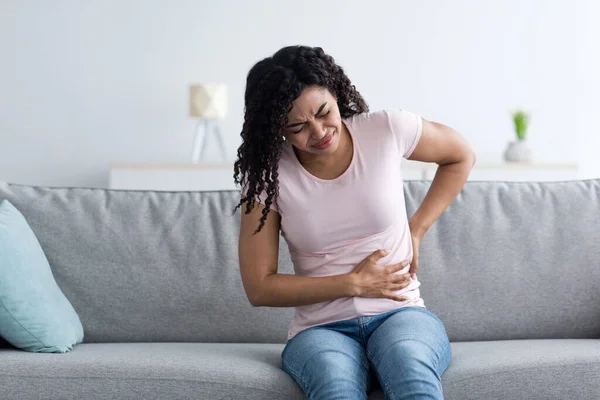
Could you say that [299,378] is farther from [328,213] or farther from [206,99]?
[206,99]

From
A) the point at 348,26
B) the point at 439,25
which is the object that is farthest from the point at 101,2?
the point at 439,25

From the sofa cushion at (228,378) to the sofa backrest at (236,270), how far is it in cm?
39

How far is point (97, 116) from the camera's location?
4.95 metres

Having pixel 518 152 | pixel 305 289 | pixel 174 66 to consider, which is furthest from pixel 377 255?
pixel 174 66

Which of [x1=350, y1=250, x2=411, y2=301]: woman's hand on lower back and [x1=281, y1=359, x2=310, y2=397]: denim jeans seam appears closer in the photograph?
[x1=281, y1=359, x2=310, y2=397]: denim jeans seam

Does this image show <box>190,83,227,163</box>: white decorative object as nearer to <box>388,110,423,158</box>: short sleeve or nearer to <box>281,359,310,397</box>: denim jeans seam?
<box>388,110,423,158</box>: short sleeve

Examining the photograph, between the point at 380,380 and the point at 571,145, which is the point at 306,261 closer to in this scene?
the point at 380,380

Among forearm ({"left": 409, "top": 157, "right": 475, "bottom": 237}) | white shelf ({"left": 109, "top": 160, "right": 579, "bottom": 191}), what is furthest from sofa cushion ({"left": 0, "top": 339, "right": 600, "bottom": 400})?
white shelf ({"left": 109, "top": 160, "right": 579, "bottom": 191})

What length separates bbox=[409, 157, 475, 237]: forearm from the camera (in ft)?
6.97

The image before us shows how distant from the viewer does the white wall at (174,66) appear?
493cm

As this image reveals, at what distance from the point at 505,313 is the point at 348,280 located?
2.15 ft

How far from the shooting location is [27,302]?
200 cm

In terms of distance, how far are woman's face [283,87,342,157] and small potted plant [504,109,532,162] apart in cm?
290

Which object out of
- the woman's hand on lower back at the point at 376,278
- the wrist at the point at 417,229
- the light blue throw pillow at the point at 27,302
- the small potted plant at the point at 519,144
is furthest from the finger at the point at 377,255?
the small potted plant at the point at 519,144
